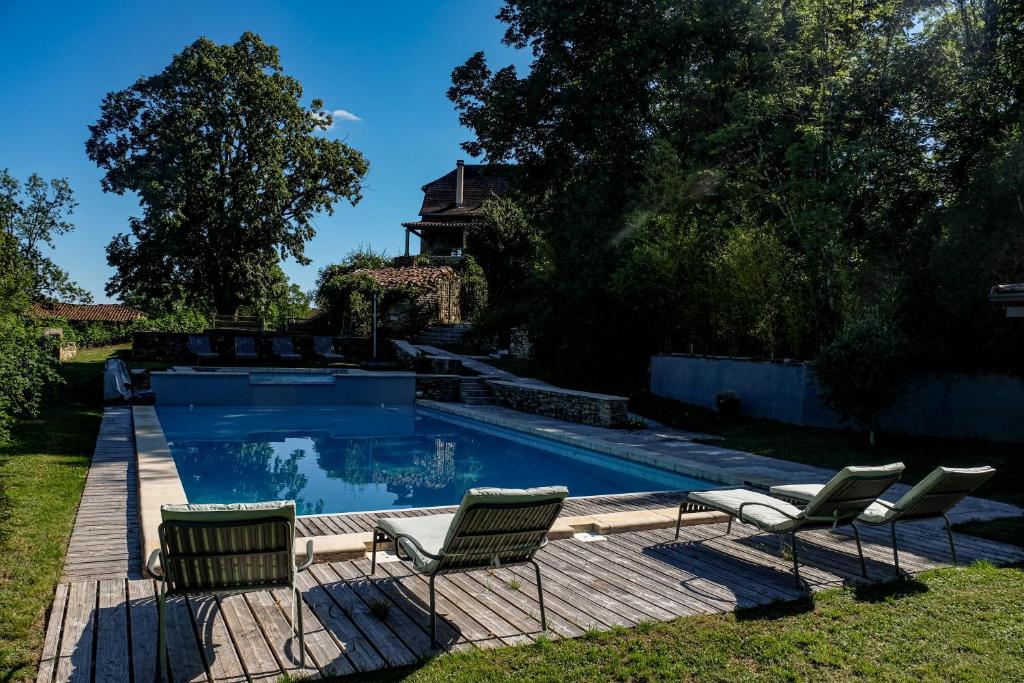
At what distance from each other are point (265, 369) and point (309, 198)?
38.1 feet

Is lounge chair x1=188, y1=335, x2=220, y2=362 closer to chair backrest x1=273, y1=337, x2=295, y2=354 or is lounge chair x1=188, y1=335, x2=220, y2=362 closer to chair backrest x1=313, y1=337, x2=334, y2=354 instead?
chair backrest x1=273, y1=337, x2=295, y2=354

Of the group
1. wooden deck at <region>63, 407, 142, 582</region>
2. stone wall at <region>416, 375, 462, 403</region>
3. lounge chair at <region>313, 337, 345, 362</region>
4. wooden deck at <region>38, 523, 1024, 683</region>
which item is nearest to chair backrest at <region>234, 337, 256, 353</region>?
lounge chair at <region>313, 337, 345, 362</region>

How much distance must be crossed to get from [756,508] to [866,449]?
19.9 ft

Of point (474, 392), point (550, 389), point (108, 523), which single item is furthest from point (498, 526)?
point (474, 392)

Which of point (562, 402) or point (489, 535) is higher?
point (489, 535)

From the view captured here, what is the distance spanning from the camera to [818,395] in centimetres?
1238

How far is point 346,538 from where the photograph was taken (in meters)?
5.43

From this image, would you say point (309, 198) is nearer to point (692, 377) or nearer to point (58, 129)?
point (58, 129)

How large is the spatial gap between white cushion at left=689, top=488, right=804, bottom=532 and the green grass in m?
3.72

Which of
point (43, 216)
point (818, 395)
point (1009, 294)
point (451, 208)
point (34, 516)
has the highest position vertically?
point (451, 208)

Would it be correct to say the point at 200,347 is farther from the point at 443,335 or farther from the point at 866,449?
the point at 866,449

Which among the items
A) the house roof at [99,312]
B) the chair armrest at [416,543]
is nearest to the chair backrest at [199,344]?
the chair armrest at [416,543]

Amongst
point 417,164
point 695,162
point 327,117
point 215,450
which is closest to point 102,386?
point 215,450

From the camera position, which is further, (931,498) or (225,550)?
(931,498)
